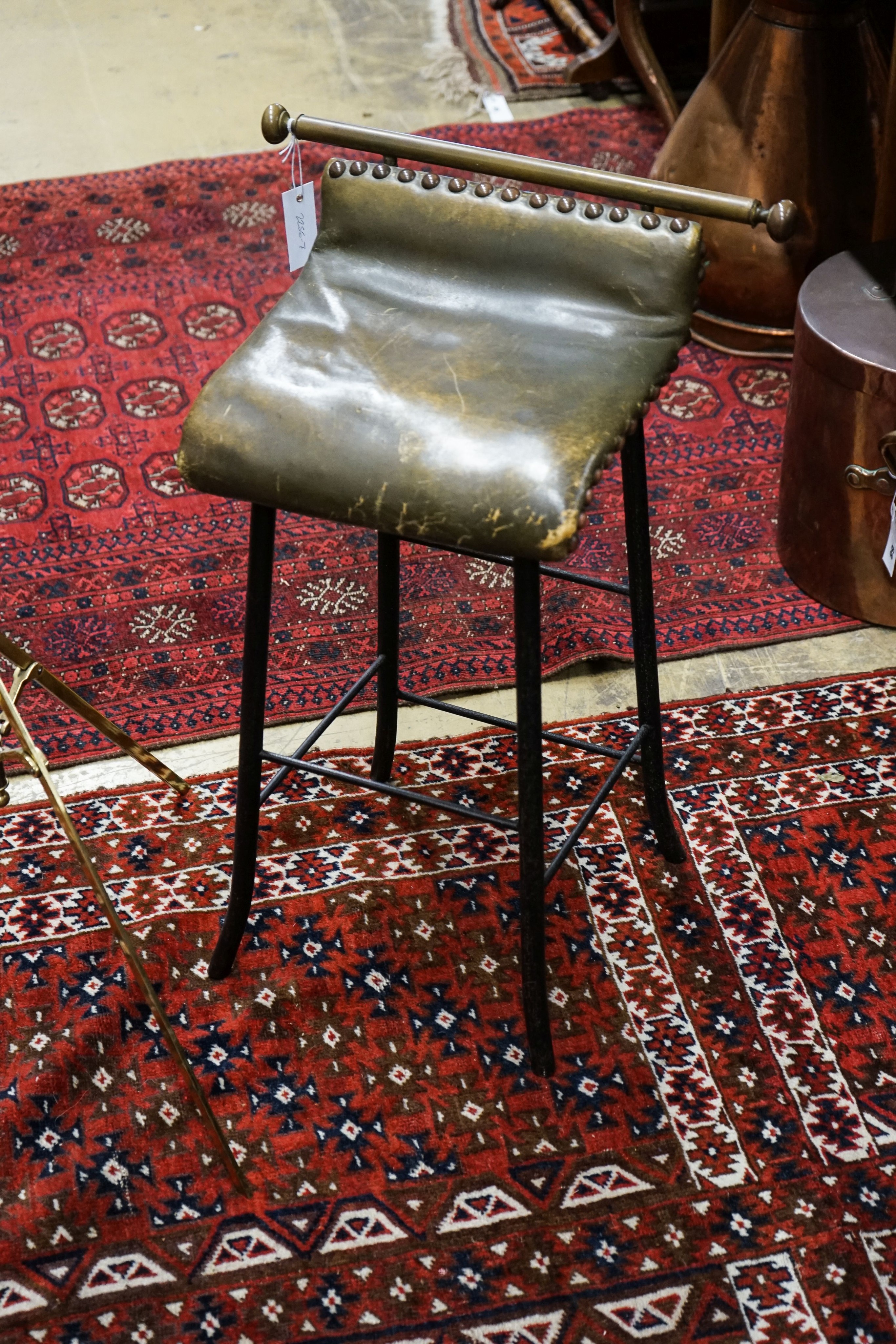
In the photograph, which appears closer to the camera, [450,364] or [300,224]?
[450,364]

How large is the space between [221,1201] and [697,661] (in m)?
1.28

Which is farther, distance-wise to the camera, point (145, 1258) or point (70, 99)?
point (70, 99)

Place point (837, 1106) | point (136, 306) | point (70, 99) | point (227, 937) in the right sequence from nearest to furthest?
point (837, 1106)
point (227, 937)
point (136, 306)
point (70, 99)

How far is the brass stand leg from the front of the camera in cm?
182

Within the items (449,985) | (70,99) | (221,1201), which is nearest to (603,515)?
(449,985)

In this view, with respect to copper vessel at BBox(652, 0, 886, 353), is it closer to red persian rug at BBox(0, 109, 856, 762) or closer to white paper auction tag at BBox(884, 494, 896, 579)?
red persian rug at BBox(0, 109, 856, 762)

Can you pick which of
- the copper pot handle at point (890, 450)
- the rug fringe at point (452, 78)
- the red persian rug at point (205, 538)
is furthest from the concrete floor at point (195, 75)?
the copper pot handle at point (890, 450)

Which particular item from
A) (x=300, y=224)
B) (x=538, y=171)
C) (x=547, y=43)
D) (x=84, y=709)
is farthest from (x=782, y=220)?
(x=547, y=43)

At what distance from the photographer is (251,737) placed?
180cm

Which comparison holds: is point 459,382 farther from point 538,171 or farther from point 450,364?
point 538,171

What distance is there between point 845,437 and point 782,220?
101 centimetres

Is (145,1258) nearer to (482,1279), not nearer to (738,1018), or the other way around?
(482,1279)

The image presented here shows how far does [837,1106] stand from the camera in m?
1.84

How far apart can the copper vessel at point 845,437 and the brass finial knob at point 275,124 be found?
111 cm
